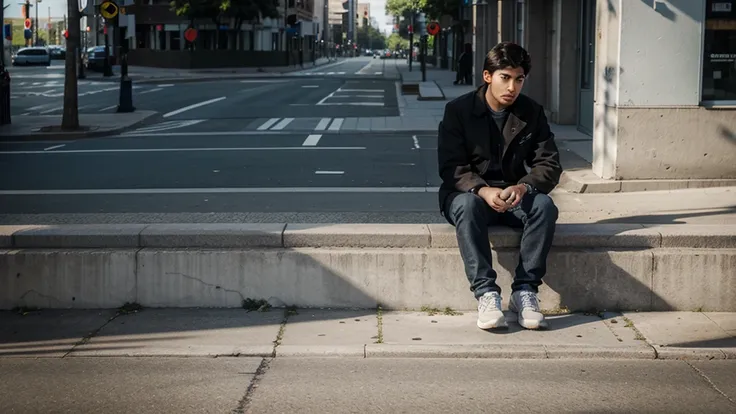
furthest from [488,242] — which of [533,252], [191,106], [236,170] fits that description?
[191,106]

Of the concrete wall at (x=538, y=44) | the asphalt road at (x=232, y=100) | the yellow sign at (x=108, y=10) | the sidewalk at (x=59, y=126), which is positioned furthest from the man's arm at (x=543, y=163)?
the yellow sign at (x=108, y=10)

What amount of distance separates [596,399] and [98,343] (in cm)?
280

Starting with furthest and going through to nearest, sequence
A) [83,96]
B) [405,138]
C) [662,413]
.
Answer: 1. [83,96]
2. [405,138]
3. [662,413]

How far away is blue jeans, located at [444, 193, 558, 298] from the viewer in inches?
241

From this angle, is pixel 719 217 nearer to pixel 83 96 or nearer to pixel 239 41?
pixel 83 96

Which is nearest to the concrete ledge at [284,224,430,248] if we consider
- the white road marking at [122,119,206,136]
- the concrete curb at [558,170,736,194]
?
the concrete curb at [558,170,736,194]

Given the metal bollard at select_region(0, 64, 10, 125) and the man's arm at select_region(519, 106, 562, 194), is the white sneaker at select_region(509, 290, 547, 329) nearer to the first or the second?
the man's arm at select_region(519, 106, 562, 194)

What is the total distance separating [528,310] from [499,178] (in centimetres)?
97

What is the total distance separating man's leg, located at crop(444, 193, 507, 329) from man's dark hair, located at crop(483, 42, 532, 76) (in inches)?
31.8

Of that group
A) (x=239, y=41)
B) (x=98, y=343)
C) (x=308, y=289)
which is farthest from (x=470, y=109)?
(x=239, y=41)

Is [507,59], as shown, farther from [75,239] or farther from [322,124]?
[322,124]

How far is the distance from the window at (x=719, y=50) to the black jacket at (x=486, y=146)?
5275 mm

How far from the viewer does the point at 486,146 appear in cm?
651

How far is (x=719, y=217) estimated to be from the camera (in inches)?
327
